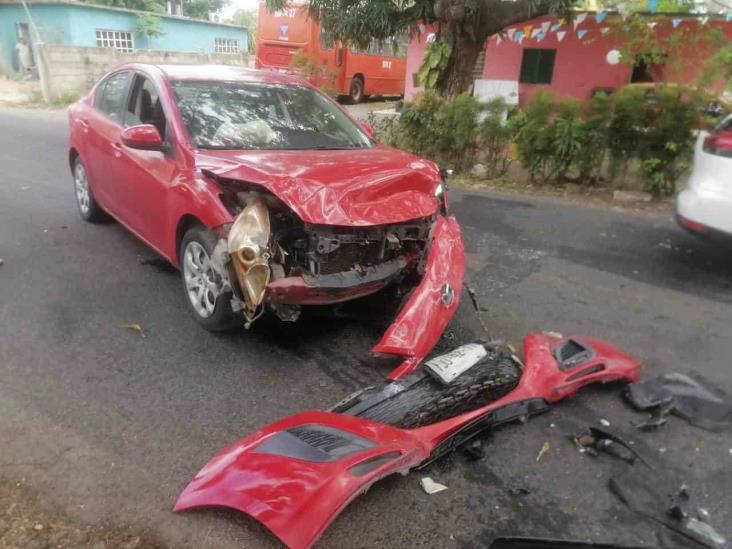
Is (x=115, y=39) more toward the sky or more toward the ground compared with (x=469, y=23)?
more toward the ground

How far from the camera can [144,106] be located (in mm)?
4742

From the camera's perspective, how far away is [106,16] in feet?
84.6

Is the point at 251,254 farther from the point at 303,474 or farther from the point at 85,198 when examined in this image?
the point at 85,198

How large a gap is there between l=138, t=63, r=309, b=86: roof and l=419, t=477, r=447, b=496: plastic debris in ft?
11.7

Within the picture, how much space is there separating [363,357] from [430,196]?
1189 millimetres

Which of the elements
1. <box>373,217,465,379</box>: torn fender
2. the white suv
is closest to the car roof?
<box>373,217,465,379</box>: torn fender

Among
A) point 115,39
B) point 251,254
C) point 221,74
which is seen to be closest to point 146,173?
point 221,74

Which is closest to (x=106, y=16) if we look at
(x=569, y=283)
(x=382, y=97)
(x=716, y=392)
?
(x=382, y=97)

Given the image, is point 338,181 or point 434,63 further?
point 434,63

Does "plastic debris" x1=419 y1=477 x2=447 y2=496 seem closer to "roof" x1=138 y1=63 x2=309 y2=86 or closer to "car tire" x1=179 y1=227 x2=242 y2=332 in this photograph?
"car tire" x1=179 y1=227 x2=242 y2=332

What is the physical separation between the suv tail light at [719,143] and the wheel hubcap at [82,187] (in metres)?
5.99

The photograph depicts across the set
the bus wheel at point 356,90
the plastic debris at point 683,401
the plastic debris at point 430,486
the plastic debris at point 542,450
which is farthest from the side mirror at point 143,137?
the bus wheel at point 356,90

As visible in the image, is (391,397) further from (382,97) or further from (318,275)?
(382,97)

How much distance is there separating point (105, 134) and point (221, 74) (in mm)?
1288
